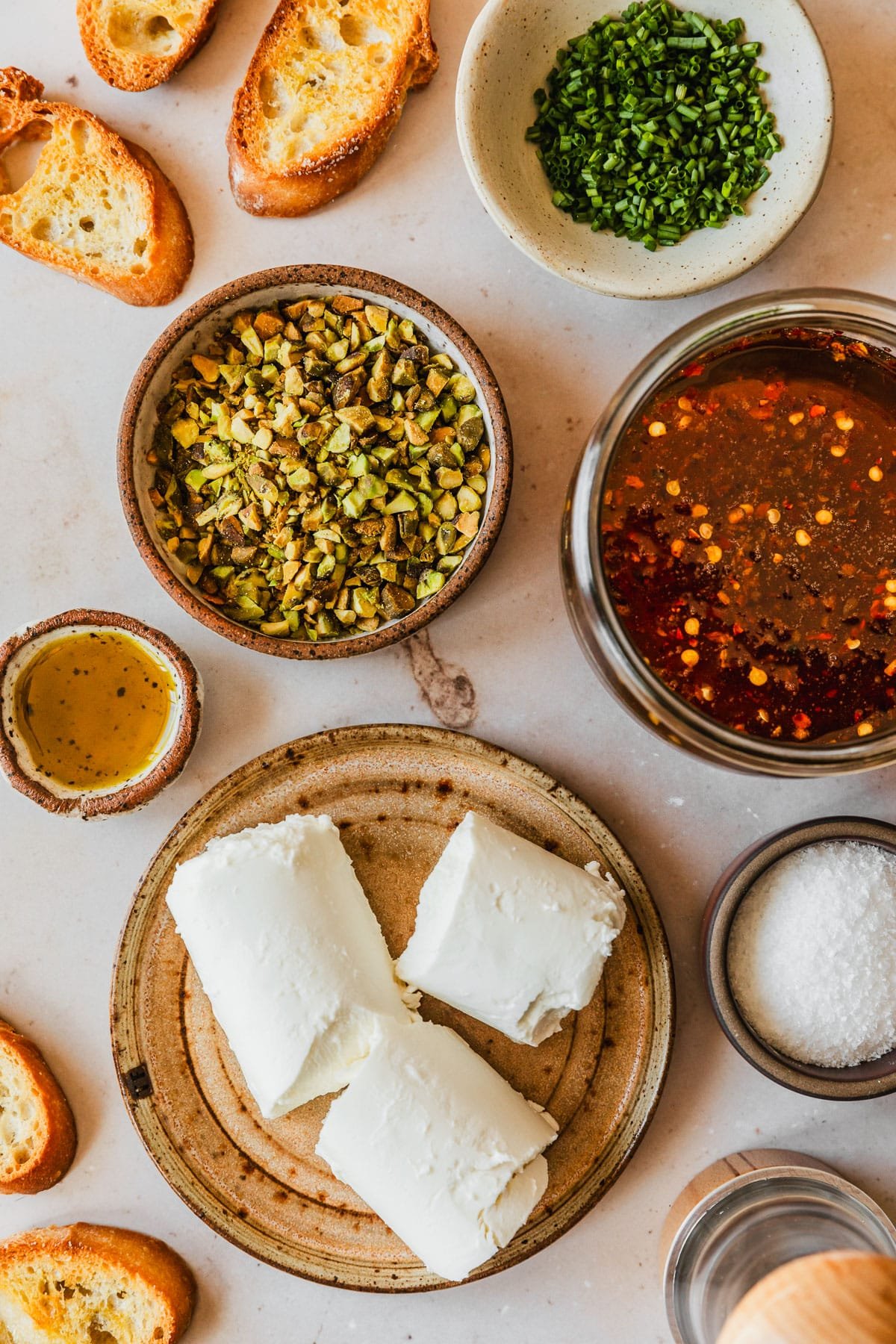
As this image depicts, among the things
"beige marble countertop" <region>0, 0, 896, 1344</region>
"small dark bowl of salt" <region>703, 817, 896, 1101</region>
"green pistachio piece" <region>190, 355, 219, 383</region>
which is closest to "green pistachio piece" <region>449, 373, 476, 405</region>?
"beige marble countertop" <region>0, 0, 896, 1344</region>

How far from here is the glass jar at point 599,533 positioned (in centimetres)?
114

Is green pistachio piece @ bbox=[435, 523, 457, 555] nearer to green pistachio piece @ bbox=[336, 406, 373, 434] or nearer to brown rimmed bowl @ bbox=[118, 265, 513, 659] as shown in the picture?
brown rimmed bowl @ bbox=[118, 265, 513, 659]

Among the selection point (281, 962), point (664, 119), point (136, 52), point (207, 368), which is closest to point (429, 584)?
point (207, 368)

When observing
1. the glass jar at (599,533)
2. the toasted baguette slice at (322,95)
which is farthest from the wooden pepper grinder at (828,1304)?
the toasted baguette slice at (322,95)

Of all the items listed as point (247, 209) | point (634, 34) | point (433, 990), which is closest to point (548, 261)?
point (634, 34)

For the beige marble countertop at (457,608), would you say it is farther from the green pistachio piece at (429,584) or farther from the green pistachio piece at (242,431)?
the green pistachio piece at (242,431)

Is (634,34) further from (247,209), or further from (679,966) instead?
(679,966)

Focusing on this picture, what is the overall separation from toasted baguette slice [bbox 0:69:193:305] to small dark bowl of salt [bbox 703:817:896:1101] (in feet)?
3.96

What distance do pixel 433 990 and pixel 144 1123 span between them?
50 centimetres

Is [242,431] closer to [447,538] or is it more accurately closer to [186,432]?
[186,432]

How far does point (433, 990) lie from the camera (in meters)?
1.31

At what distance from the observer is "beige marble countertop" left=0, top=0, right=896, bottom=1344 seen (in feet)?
4.68

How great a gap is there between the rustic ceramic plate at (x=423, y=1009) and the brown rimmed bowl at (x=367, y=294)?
17 centimetres

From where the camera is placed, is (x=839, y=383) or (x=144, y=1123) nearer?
(x=839, y=383)
